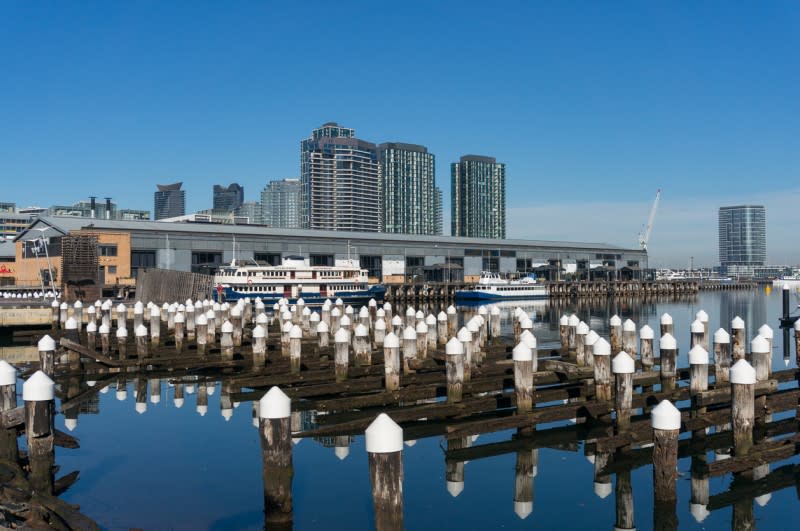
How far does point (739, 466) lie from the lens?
14.0 meters

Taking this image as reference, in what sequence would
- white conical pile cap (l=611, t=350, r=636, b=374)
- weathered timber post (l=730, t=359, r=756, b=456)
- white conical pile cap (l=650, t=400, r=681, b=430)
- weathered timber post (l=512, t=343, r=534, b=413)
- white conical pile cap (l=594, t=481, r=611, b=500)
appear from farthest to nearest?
weathered timber post (l=512, t=343, r=534, b=413) → white conical pile cap (l=611, t=350, r=636, b=374) → weathered timber post (l=730, t=359, r=756, b=456) → white conical pile cap (l=594, t=481, r=611, b=500) → white conical pile cap (l=650, t=400, r=681, b=430)

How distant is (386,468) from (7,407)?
948 cm

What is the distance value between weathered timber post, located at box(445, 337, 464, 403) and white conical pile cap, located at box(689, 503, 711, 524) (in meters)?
7.14

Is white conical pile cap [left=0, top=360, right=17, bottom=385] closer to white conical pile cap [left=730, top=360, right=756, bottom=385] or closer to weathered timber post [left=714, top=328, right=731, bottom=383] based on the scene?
white conical pile cap [left=730, top=360, right=756, bottom=385]

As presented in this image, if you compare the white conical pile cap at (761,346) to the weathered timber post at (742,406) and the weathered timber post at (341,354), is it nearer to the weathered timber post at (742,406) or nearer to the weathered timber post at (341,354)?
the weathered timber post at (742,406)

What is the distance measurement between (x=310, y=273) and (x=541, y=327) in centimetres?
3498

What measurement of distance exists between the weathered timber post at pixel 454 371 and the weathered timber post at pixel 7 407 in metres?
10.6

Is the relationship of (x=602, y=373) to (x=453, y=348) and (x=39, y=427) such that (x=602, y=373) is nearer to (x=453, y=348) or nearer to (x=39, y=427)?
(x=453, y=348)

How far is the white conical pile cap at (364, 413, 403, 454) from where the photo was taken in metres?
8.93

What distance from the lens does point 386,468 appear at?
9.13 meters

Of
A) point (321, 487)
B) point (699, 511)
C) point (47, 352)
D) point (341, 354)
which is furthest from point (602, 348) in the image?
point (47, 352)

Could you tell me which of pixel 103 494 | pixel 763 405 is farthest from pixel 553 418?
pixel 103 494

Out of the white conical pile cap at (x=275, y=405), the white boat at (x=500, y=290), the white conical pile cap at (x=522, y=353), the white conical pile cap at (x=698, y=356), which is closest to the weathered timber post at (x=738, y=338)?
Result: the white conical pile cap at (x=698, y=356)

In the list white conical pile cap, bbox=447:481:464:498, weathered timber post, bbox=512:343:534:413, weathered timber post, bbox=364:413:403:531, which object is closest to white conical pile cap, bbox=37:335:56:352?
white conical pile cap, bbox=447:481:464:498
